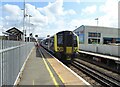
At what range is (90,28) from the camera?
3374 inches

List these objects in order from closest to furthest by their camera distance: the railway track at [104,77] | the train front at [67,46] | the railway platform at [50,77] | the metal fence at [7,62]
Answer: the metal fence at [7,62], the railway platform at [50,77], the railway track at [104,77], the train front at [67,46]

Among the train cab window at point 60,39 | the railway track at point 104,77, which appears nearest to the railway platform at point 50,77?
the railway track at point 104,77

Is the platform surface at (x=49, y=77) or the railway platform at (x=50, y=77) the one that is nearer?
the railway platform at (x=50, y=77)

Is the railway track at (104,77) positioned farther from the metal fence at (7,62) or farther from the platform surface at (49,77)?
the metal fence at (7,62)

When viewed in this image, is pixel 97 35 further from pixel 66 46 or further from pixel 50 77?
pixel 50 77

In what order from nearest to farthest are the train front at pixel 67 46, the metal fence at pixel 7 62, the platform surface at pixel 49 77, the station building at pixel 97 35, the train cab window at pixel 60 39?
the metal fence at pixel 7 62
the platform surface at pixel 49 77
the train front at pixel 67 46
the train cab window at pixel 60 39
the station building at pixel 97 35

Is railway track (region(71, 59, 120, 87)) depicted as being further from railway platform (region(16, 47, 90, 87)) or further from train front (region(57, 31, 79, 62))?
train front (region(57, 31, 79, 62))

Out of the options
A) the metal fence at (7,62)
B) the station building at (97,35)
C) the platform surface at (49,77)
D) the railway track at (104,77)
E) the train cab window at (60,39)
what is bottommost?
the railway track at (104,77)

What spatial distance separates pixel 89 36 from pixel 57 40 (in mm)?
62401

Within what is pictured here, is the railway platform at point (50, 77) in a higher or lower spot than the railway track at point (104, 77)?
higher

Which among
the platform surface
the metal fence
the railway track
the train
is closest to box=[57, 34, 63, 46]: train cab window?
the train

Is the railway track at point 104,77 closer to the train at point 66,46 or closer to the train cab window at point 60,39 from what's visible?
the train at point 66,46

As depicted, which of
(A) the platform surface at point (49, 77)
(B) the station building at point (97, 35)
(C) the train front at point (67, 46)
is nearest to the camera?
(A) the platform surface at point (49, 77)

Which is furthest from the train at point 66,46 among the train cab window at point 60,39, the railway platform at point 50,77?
the railway platform at point 50,77
